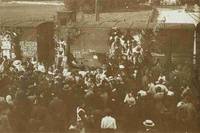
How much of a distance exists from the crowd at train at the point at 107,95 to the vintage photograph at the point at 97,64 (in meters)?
0.01

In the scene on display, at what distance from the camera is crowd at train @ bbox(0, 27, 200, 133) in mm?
6328

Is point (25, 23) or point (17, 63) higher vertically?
point (25, 23)

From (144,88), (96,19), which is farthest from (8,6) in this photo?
(144,88)

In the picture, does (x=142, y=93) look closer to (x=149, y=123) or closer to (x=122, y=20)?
(x=149, y=123)

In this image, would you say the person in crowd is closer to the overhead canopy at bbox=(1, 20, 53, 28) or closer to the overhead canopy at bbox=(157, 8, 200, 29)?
the overhead canopy at bbox=(157, 8, 200, 29)

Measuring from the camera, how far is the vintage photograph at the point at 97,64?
637 cm

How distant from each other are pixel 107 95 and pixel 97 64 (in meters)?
0.40

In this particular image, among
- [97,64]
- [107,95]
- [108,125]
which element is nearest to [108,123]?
[108,125]

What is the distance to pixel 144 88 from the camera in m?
6.52

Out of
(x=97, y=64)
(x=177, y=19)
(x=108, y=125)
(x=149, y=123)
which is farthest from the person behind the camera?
(x=97, y=64)

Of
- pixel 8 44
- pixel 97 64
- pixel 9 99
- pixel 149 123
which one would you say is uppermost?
pixel 8 44

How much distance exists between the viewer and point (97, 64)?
6.56 metres

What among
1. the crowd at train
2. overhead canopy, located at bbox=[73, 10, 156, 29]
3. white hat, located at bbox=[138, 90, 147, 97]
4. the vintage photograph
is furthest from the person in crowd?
overhead canopy, located at bbox=[73, 10, 156, 29]

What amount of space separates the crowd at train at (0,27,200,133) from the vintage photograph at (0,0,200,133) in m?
0.01
